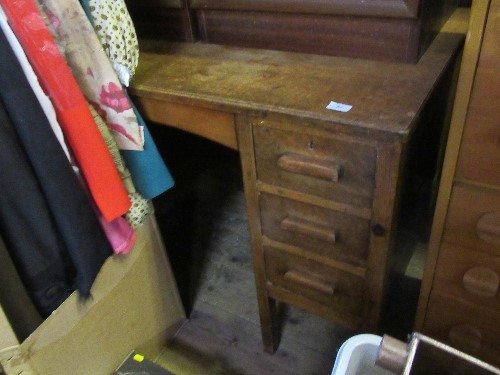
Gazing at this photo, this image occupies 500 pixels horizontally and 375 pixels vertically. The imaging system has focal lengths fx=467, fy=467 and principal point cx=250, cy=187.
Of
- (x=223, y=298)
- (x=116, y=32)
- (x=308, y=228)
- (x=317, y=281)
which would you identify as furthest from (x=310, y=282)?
(x=116, y=32)

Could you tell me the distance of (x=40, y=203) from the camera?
0.76 m

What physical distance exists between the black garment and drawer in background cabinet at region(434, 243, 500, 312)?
646mm

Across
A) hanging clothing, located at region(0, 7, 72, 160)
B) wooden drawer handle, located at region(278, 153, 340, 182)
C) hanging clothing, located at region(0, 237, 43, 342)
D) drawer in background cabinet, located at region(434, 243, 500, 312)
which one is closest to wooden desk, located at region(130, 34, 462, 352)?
wooden drawer handle, located at region(278, 153, 340, 182)

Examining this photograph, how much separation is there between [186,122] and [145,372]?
1.96 feet

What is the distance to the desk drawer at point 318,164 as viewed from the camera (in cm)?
78

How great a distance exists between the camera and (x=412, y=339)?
74 cm

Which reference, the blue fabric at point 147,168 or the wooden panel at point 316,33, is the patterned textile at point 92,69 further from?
the wooden panel at point 316,33

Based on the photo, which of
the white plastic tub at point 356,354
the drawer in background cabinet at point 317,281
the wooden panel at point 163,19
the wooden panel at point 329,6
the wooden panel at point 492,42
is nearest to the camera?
the wooden panel at point 492,42

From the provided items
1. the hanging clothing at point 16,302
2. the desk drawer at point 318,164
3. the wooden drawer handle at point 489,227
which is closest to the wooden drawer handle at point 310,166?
the desk drawer at point 318,164

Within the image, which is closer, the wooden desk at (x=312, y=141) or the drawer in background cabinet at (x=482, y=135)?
the drawer in background cabinet at (x=482, y=135)

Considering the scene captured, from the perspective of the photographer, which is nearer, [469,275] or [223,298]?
[469,275]

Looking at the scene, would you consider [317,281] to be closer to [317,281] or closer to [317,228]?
[317,281]

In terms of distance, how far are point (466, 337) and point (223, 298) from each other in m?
0.78

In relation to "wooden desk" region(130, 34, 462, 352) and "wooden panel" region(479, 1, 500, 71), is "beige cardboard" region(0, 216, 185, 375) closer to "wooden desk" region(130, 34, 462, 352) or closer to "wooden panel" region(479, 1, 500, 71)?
"wooden desk" region(130, 34, 462, 352)
